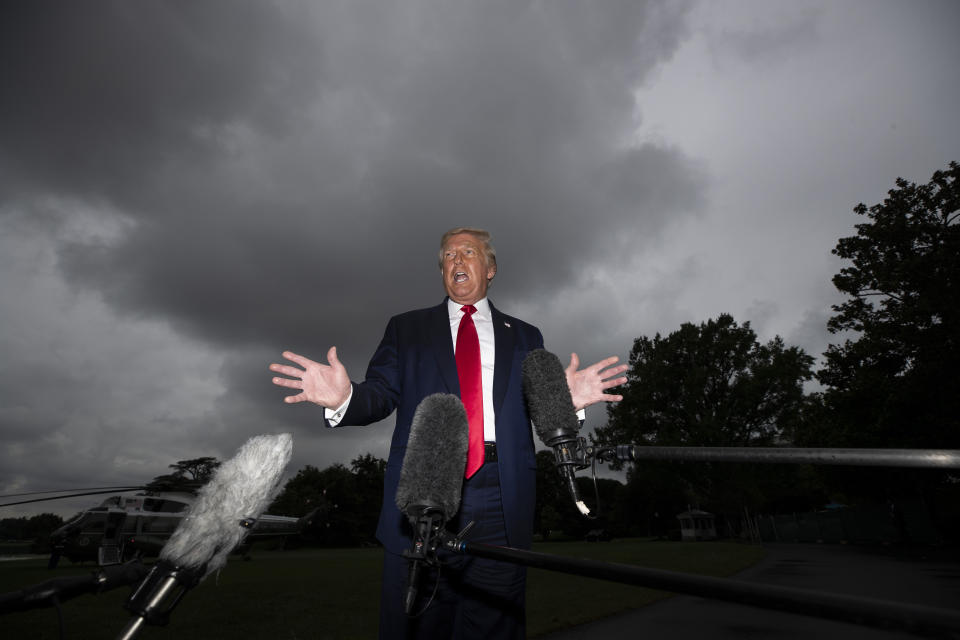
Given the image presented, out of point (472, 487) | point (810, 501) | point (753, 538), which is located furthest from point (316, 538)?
point (472, 487)

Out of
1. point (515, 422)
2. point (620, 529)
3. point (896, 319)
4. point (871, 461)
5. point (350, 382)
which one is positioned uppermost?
point (896, 319)

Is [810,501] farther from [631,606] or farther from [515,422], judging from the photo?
[515,422]

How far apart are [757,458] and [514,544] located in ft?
5.35

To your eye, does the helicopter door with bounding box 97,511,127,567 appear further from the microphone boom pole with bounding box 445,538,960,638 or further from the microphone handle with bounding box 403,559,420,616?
the microphone boom pole with bounding box 445,538,960,638

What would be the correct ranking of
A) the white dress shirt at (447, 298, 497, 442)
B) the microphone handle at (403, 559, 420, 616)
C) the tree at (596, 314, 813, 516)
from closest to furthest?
the microphone handle at (403, 559, 420, 616) → the white dress shirt at (447, 298, 497, 442) → the tree at (596, 314, 813, 516)

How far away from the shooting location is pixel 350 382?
3.01m

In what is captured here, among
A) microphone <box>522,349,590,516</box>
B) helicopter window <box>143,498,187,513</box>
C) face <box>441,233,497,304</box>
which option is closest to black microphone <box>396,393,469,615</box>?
microphone <box>522,349,590,516</box>

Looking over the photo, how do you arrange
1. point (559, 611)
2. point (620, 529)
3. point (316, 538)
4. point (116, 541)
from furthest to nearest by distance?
point (620, 529)
point (316, 538)
point (116, 541)
point (559, 611)

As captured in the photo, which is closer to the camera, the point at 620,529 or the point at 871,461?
the point at 871,461

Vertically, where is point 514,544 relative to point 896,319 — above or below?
below

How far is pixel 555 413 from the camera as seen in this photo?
2342 mm

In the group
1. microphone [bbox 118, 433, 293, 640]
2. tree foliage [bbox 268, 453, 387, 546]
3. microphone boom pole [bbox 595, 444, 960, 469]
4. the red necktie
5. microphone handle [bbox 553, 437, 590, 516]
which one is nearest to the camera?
microphone [bbox 118, 433, 293, 640]

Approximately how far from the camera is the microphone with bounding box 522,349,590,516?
2.21 metres

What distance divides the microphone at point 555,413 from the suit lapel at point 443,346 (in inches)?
34.8
